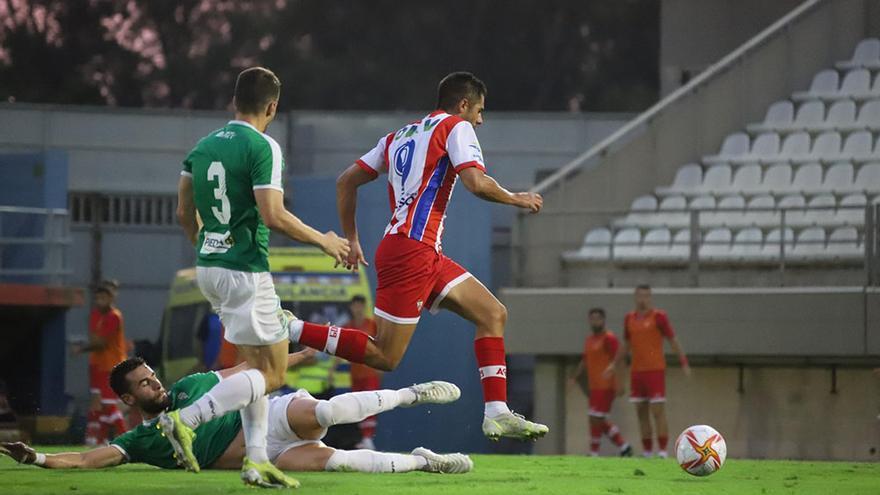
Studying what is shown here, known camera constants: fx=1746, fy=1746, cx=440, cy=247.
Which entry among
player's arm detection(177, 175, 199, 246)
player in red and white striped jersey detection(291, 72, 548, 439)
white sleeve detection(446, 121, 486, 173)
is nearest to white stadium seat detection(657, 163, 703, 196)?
player in red and white striped jersey detection(291, 72, 548, 439)

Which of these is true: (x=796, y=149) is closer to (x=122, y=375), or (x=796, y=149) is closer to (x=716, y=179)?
(x=716, y=179)

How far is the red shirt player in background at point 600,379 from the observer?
759 inches

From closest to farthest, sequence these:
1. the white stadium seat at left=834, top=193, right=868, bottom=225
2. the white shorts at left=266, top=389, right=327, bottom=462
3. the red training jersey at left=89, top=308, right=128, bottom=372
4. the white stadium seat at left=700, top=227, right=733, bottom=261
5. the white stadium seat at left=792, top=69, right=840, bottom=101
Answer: the white shorts at left=266, top=389, right=327, bottom=462 < the red training jersey at left=89, top=308, right=128, bottom=372 < the white stadium seat at left=834, top=193, right=868, bottom=225 < the white stadium seat at left=700, top=227, right=733, bottom=261 < the white stadium seat at left=792, top=69, right=840, bottom=101

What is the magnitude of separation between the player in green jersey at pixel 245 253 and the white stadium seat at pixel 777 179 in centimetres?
1374

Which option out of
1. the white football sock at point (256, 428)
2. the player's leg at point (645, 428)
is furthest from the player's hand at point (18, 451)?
the player's leg at point (645, 428)

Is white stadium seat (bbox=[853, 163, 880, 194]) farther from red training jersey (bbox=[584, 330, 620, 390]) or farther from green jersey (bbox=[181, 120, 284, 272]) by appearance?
green jersey (bbox=[181, 120, 284, 272])

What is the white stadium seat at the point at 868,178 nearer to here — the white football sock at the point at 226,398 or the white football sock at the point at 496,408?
the white football sock at the point at 496,408

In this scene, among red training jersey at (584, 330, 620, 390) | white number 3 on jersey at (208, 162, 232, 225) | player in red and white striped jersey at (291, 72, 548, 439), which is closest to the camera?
white number 3 on jersey at (208, 162, 232, 225)

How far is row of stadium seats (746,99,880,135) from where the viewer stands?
2225cm

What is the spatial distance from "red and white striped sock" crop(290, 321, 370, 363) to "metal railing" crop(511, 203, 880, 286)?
33.2 feet

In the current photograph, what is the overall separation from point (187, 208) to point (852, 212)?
1296 centimetres

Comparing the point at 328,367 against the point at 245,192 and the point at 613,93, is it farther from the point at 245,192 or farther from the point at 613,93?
the point at 613,93

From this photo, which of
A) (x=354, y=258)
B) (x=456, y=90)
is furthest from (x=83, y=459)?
(x=456, y=90)

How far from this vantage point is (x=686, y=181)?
22469 mm
